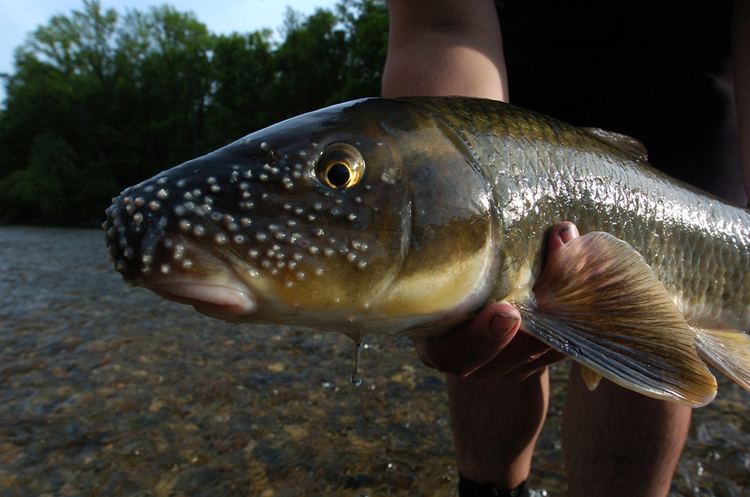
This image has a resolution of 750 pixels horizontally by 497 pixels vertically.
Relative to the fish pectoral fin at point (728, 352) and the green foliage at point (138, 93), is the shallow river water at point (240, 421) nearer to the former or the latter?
the fish pectoral fin at point (728, 352)

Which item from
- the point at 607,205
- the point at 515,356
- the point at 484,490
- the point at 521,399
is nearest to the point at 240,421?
the point at 484,490

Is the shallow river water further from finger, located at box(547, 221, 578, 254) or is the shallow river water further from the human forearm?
the human forearm

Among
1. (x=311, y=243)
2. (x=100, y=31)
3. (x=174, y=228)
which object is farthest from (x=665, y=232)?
(x=100, y=31)

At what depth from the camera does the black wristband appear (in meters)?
2.76

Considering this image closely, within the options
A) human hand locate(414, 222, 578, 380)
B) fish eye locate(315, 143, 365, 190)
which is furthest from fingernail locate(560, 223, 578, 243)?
fish eye locate(315, 143, 365, 190)

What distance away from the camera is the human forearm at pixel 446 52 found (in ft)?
7.58

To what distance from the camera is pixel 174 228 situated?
139cm

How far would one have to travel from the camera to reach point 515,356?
6.18 feet

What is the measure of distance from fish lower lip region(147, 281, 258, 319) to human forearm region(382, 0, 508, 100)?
1.30m

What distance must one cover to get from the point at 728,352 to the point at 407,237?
1.46m

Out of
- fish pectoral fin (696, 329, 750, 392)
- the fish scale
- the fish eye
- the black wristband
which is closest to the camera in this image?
the fish eye

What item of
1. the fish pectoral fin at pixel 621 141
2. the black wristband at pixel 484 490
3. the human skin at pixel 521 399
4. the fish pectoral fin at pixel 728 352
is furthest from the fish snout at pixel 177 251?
the black wristband at pixel 484 490

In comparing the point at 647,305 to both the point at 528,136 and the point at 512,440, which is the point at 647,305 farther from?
the point at 512,440

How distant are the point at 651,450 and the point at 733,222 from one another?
1.02 metres
